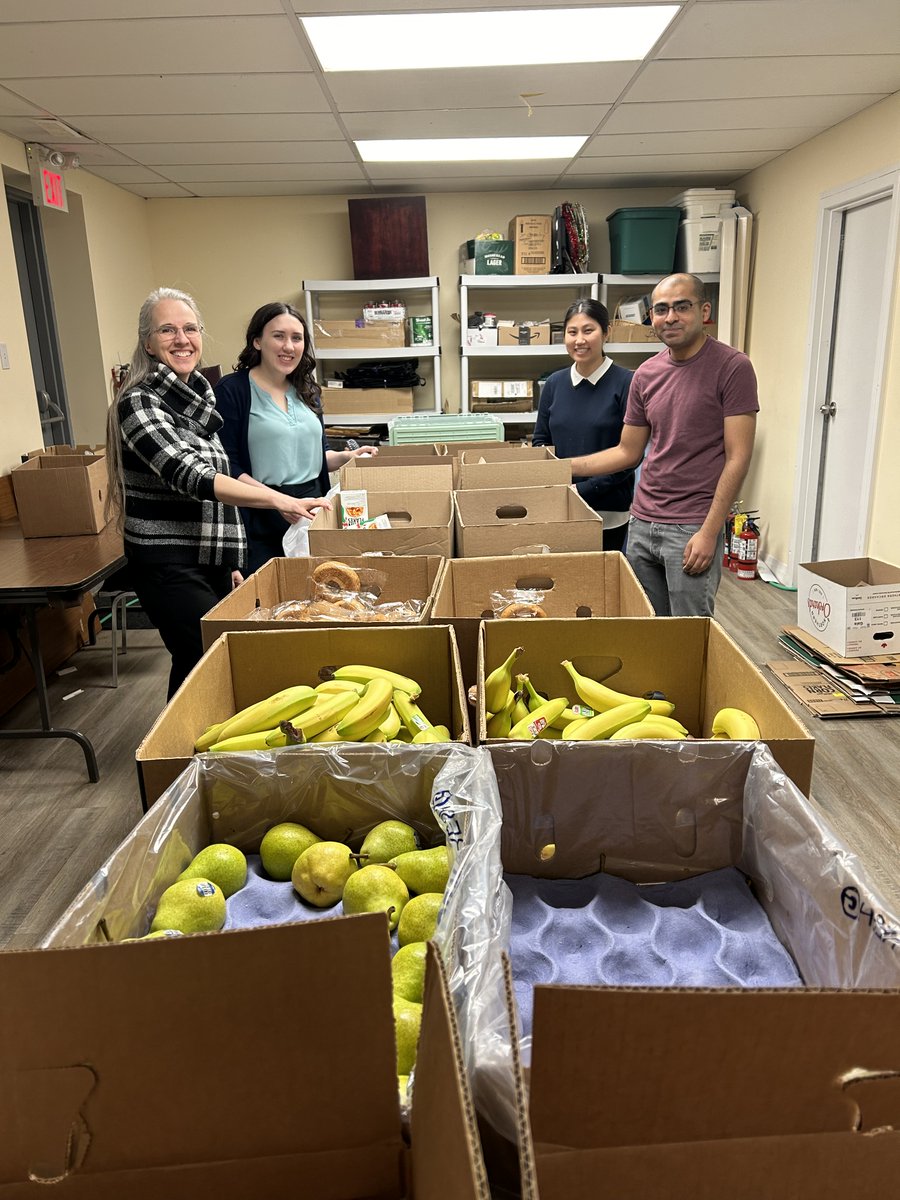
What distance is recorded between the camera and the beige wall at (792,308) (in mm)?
4035

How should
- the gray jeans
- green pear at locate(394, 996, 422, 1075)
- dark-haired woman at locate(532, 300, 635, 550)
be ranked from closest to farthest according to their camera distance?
green pear at locate(394, 996, 422, 1075), the gray jeans, dark-haired woman at locate(532, 300, 635, 550)

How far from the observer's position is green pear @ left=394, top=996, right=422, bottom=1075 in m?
0.80

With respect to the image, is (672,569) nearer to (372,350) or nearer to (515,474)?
(515,474)

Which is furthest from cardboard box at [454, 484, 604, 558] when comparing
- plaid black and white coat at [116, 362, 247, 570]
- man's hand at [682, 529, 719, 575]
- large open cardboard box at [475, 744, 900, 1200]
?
large open cardboard box at [475, 744, 900, 1200]

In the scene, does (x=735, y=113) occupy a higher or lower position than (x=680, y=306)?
higher

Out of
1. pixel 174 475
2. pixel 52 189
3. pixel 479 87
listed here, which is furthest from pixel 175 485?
pixel 52 189

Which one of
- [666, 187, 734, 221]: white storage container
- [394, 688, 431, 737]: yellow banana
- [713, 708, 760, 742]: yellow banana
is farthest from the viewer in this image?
[666, 187, 734, 221]: white storage container

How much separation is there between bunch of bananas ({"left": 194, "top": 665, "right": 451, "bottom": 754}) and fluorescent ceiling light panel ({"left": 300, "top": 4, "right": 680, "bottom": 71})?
7.97 feet

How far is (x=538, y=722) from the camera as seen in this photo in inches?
54.4

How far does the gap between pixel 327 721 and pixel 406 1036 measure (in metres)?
0.62

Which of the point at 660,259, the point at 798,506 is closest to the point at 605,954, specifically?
the point at 798,506

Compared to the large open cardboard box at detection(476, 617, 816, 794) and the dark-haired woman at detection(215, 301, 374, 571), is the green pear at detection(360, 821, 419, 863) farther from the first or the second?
the dark-haired woman at detection(215, 301, 374, 571)

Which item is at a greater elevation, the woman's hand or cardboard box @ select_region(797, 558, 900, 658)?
the woman's hand

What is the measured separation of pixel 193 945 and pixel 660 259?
19.8 ft
